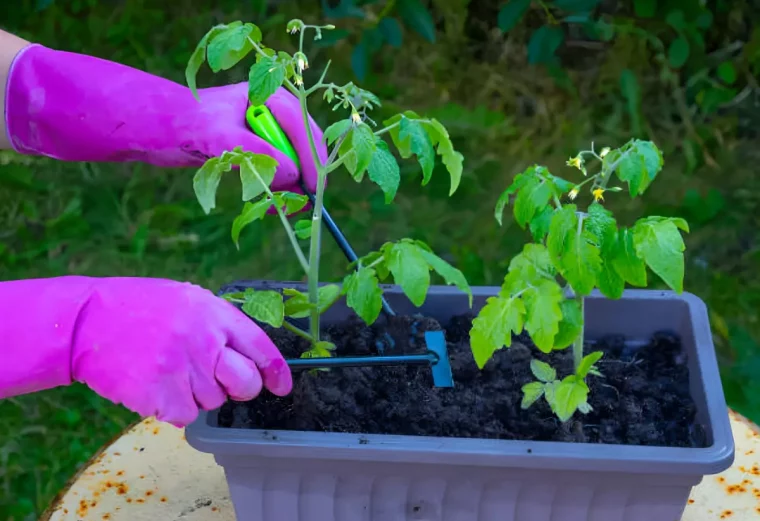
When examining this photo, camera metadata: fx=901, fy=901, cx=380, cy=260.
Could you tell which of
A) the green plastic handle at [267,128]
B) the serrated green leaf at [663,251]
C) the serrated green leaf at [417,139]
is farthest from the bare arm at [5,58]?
the serrated green leaf at [663,251]

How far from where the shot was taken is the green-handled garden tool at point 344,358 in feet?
2.79

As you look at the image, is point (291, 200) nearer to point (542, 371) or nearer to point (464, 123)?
point (542, 371)

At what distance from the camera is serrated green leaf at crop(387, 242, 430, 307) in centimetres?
86

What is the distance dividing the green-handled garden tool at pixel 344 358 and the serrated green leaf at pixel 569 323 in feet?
0.42

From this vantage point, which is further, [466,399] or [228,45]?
[466,399]

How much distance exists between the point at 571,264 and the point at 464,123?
1517 millimetres

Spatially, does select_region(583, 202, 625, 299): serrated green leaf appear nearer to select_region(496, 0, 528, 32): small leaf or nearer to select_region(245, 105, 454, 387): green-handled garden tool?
select_region(245, 105, 454, 387): green-handled garden tool

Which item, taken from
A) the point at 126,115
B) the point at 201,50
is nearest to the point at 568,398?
the point at 201,50

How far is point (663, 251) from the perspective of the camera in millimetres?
780

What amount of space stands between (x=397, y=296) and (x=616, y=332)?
0.26 metres

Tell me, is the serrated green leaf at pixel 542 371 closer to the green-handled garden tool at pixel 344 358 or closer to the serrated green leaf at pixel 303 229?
the green-handled garden tool at pixel 344 358

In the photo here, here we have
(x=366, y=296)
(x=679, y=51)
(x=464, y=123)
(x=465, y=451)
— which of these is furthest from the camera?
(x=464, y=123)

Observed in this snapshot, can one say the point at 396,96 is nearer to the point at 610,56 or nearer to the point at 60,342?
the point at 610,56

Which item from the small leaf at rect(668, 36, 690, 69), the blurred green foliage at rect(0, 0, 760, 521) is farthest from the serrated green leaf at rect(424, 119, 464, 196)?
the small leaf at rect(668, 36, 690, 69)
